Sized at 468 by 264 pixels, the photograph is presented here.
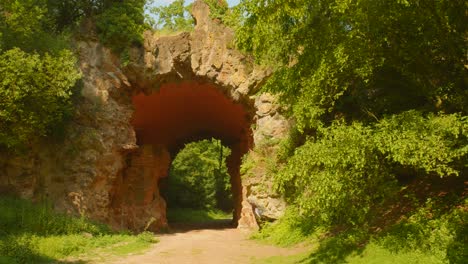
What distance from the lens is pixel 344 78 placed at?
27.6ft

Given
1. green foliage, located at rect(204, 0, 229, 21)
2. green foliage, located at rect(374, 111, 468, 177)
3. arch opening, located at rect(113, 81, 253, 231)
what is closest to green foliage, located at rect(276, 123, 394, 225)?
green foliage, located at rect(374, 111, 468, 177)

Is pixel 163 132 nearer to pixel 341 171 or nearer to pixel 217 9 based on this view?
pixel 217 9

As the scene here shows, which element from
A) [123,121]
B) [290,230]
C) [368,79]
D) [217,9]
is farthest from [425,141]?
[217,9]

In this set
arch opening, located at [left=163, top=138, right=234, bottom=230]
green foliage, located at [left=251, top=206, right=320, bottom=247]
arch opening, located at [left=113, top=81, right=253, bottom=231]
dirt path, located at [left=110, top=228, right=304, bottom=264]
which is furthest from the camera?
arch opening, located at [left=163, top=138, right=234, bottom=230]

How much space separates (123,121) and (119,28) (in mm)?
3565

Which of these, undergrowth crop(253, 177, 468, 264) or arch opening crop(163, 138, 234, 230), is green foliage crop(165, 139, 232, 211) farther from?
undergrowth crop(253, 177, 468, 264)

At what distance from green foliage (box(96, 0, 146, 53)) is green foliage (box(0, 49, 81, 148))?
2.90 metres

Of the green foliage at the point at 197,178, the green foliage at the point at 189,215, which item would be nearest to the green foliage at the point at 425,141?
the green foliage at the point at 189,215

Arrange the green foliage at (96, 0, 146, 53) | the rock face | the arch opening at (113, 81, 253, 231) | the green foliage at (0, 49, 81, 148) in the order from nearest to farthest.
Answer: the green foliage at (0, 49, 81, 148)
the rock face
the green foliage at (96, 0, 146, 53)
the arch opening at (113, 81, 253, 231)

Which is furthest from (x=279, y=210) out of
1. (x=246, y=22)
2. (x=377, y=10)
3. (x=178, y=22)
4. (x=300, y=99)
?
(x=178, y=22)

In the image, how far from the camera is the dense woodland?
22.6ft

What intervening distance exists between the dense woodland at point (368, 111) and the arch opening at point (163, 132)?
6.70m

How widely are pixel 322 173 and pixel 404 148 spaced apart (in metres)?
1.52

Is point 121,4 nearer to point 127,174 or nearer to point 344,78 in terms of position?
point 127,174
